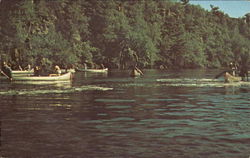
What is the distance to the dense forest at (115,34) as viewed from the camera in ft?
329

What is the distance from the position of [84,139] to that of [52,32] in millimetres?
98397

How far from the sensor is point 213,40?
573ft

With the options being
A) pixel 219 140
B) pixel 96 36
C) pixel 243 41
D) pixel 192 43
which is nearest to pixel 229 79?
pixel 219 140

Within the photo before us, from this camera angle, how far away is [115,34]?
5344 inches

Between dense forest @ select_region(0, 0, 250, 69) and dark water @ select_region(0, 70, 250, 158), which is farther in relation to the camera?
dense forest @ select_region(0, 0, 250, 69)

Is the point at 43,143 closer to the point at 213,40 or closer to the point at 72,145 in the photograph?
the point at 72,145

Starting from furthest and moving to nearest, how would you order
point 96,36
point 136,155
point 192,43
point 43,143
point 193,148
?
point 192,43 < point 96,36 < point 43,143 < point 193,148 < point 136,155

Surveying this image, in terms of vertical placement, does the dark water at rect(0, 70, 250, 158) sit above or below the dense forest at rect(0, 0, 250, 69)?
below

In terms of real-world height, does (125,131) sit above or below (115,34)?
below

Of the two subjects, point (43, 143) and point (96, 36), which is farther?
point (96, 36)

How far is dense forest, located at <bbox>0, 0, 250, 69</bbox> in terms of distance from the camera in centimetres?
10025

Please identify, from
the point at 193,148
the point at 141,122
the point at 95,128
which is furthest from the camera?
the point at 141,122

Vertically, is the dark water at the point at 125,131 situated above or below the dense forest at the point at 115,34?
below

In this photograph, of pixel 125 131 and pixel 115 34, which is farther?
pixel 115 34
